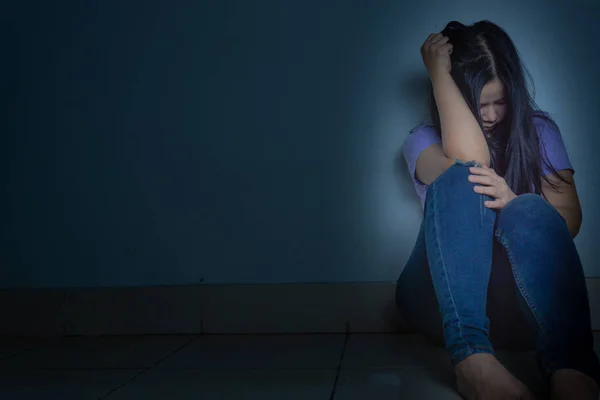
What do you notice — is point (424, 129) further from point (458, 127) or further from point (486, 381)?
point (486, 381)

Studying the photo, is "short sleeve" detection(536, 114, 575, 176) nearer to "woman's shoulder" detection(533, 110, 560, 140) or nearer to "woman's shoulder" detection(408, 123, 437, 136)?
"woman's shoulder" detection(533, 110, 560, 140)

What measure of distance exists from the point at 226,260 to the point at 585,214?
90 centimetres

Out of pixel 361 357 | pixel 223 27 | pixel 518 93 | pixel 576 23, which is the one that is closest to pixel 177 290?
pixel 361 357

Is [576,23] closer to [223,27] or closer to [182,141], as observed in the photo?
[223,27]

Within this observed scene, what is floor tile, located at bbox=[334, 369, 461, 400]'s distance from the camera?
876 mm

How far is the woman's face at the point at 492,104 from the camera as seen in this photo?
1260mm

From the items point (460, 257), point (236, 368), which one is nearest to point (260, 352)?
point (236, 368)

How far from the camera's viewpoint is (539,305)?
803 mm

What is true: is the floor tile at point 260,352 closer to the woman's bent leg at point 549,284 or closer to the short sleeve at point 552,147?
the woman's bent leg at point 549,284

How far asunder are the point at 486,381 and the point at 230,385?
0.44 metres

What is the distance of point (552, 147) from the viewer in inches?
50.9

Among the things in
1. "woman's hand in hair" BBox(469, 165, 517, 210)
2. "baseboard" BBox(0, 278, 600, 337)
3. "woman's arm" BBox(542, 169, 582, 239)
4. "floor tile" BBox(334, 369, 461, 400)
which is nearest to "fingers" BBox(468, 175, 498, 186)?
"woman's hand in hair" BBox(469, 165, 517, 210)

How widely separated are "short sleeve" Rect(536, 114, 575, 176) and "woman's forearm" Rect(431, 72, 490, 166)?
24cm

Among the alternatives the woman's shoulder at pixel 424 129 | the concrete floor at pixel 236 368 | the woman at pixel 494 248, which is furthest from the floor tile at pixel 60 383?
the woman's shoulder at pixel 424 129
